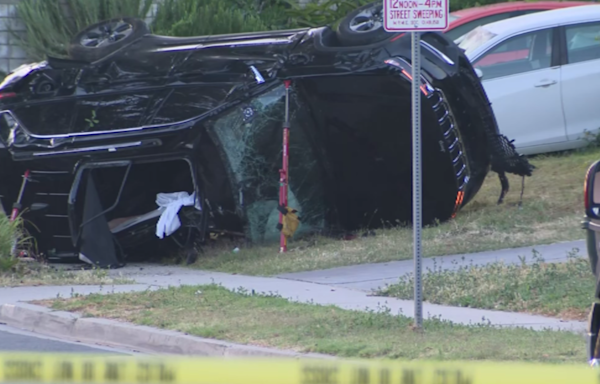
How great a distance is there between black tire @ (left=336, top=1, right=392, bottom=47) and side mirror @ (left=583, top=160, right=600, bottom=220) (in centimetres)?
587

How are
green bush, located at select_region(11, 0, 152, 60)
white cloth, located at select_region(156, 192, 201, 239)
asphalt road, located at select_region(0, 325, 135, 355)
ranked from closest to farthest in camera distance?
asphalt road, located at select_region(0, 325, 135, 355)
white cloth, located at select_region(156, 192, 201, 239)
green bush, located at select_region(11, 0, 152, 60)

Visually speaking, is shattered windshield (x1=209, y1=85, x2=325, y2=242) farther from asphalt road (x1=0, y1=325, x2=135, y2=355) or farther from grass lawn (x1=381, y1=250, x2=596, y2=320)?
asphalt road (x1=0, y1=325, x2=135, y2=355)

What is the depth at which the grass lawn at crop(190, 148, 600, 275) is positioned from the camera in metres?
10.6

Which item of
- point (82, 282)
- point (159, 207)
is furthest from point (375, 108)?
point (82, 282)

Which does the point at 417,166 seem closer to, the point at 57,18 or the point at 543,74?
the point at 543,74

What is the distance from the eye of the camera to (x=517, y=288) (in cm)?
852

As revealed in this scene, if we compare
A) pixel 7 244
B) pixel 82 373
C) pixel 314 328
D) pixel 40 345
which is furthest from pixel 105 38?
pixel 82 373

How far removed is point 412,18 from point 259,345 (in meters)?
2.67

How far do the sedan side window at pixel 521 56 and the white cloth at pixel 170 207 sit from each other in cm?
491

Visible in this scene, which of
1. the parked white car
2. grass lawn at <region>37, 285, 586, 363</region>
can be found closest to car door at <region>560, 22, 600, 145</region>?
the parked white car

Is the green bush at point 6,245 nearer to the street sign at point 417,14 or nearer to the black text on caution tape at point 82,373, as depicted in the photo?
the street sign at point 417,14

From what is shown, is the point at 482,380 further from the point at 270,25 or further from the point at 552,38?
the point at 270,25

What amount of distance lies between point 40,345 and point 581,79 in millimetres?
8841

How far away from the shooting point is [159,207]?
11547mm
